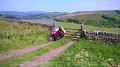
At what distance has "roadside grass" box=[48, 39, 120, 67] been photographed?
2368 centimetres

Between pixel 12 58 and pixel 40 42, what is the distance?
9565mm

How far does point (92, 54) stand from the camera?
88.9 ft

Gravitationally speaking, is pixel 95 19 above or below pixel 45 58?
below

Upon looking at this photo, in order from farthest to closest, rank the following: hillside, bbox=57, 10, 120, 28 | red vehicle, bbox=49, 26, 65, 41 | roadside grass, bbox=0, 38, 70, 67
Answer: hillside, bbox=57, 10, 120, 28
red vehicle, bbox=49, 26, 65, 41
roadside grass, bbox=0, 38, 70, 67

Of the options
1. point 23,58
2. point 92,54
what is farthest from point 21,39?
point 23,58

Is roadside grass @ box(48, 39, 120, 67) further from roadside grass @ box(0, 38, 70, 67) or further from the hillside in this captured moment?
the hillside

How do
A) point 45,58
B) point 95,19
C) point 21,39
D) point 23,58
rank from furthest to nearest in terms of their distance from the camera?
1. point 95,19
2. point 21,39
3. point 45,58
4. point 23,58

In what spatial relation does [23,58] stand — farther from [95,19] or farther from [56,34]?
[95,19]

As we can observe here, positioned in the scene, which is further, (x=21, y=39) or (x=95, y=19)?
(x=95, y=19)

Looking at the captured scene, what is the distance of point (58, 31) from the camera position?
121 feet

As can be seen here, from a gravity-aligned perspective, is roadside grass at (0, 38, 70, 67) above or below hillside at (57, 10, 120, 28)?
above

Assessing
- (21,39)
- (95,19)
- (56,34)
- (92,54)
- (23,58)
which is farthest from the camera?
(95,19)

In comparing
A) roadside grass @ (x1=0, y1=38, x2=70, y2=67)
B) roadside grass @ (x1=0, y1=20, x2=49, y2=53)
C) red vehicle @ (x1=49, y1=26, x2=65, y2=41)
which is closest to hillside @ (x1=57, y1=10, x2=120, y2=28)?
red vehicle @ (x1=49, y1=26, x2=65, y2=41)

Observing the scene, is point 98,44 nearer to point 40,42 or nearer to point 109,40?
point 109,40
